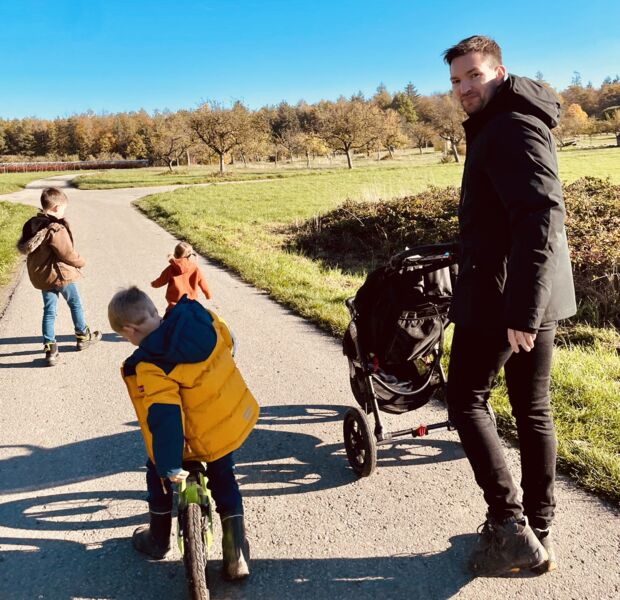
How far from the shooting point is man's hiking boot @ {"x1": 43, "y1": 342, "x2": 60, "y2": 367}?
5.80 metres

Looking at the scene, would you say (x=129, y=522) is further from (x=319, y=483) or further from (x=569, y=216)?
(x=569, y=216)

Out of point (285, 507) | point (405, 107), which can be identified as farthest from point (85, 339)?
point (405, 107)

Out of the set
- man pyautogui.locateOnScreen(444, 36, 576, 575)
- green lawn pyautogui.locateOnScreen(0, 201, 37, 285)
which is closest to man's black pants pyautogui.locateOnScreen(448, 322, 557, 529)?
man pyautogui.locateOnScreen(444, 36, 576, 575)

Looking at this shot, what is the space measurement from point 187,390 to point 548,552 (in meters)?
1.85

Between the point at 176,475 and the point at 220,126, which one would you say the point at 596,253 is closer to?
the point at 176,475

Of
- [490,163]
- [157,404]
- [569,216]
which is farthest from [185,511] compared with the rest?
[569,216]

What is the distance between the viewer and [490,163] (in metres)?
2.23

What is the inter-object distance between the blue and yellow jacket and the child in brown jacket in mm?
3765

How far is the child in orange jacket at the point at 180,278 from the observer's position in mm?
5984

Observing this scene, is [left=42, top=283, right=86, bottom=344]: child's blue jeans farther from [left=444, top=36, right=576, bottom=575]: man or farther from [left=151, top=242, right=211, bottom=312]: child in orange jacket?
[left=444, top=36, right=576, bottom=575]: man

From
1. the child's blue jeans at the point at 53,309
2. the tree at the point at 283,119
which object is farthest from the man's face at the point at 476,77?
the tree at the point at 283,119

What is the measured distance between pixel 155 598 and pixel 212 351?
1207mm

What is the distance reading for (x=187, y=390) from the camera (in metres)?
2.43

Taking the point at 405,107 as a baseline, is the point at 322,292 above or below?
below
